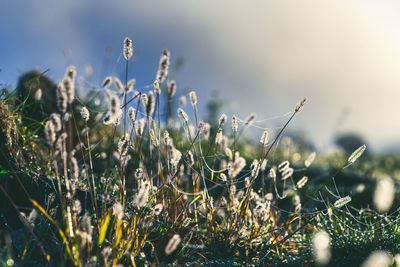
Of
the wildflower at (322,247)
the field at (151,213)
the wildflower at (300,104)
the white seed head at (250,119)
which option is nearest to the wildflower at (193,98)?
the field at (151,213)

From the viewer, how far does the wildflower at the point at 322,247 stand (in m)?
2.21

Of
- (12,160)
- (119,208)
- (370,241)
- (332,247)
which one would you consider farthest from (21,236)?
(370,241)

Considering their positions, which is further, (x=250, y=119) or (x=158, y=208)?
(x=250, y=119)

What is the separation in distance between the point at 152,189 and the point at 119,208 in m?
0.56

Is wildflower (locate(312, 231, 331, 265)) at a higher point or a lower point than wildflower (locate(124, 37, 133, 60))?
lower

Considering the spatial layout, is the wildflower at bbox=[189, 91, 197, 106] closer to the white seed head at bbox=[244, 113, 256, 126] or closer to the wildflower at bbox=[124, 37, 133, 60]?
the white seed head at bbox=[244, 113, 256, 126]

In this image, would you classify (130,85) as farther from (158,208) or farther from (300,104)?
(300,104)

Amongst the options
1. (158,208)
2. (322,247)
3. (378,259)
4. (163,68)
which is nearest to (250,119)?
(163,68)

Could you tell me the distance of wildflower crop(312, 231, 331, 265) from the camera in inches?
87.0

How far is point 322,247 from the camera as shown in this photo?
2.25m

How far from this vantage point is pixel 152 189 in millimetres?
2113

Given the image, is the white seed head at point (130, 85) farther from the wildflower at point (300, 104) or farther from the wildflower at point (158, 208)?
the wildflower at point (300, 104)

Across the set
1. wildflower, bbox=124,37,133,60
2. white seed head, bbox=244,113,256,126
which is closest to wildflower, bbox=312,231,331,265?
white seed head, bbox=244,113,256,126

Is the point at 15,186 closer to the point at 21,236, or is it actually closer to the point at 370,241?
the point at 21,236
